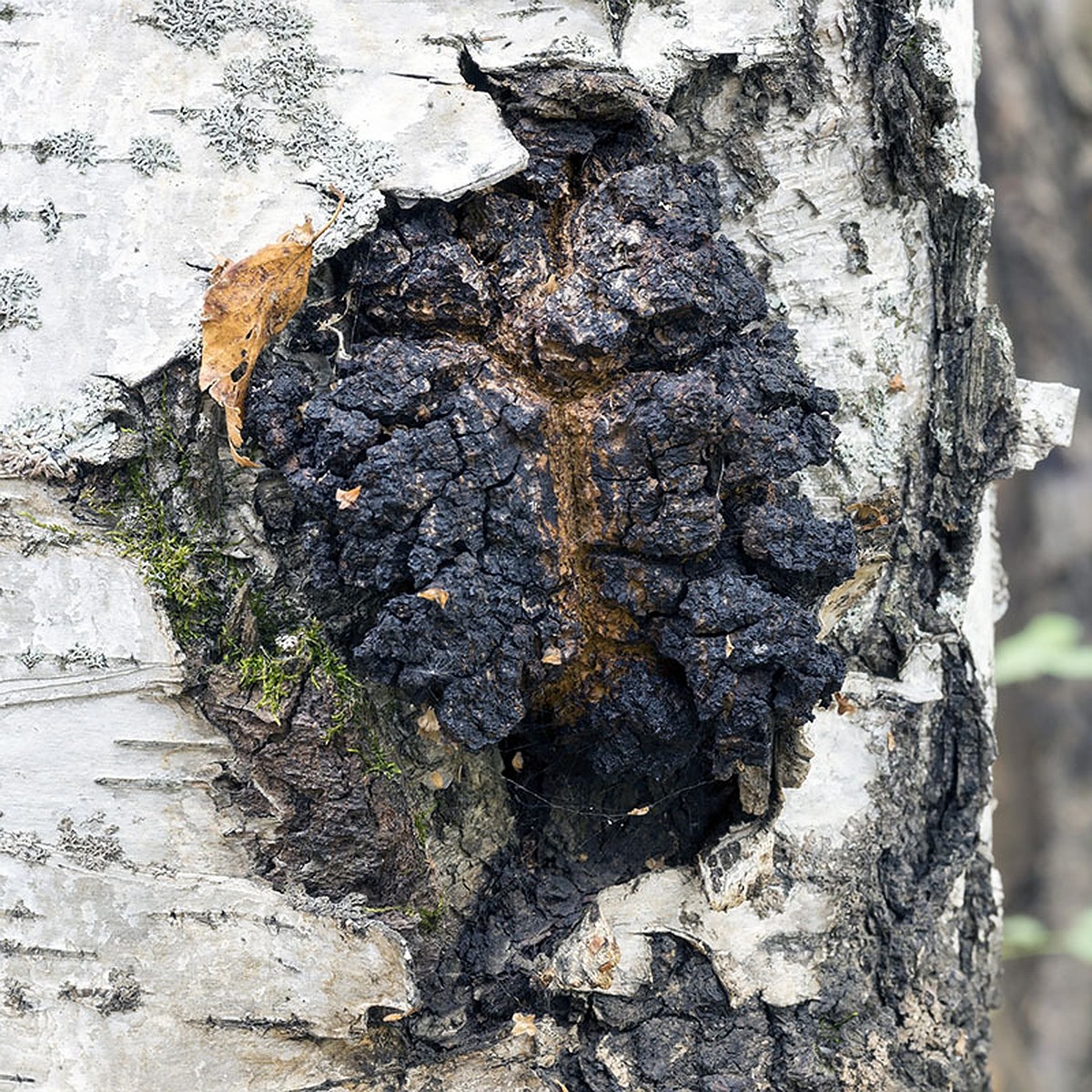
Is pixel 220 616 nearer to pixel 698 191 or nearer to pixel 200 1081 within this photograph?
pixel 200 1081

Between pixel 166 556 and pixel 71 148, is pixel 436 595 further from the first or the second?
pixel 71 148

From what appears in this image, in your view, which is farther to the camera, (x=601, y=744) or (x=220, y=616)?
(x=601, y=744)

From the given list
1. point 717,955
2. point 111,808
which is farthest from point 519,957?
point 111,808

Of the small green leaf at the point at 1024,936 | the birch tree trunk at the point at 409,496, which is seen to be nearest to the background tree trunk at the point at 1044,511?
the small green leaf at the point at 1024,936

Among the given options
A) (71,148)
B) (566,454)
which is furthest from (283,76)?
(566,454)

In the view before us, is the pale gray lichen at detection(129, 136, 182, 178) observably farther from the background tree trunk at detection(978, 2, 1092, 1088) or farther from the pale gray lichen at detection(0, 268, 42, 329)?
the background tree trunk at detection(978, 2, 1092, 1088)

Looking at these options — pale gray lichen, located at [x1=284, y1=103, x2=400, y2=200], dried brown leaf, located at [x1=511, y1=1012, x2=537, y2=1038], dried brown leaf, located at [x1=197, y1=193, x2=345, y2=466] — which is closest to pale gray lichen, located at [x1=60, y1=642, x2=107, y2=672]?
dried brown leaf, located at [x1=197, y1=193, x2=345, y2=466]

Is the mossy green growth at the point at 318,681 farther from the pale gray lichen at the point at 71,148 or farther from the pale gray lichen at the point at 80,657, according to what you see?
the pale gray lichen at the point at 71,148
